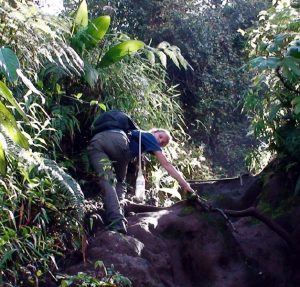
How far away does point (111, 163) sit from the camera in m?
5.86

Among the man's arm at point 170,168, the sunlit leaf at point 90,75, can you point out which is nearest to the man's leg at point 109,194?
the man's arm at point 170,168

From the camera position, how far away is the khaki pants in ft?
18.9

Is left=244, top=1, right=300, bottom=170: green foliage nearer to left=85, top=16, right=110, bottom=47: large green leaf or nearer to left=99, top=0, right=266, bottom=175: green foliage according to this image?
left=85, top=16, right=110, bottom=47: large green leaf

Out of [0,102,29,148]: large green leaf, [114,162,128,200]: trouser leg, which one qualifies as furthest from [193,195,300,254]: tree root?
[0,102,29,148]: large green leaf

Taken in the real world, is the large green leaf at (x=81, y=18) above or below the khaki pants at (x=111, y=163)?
above

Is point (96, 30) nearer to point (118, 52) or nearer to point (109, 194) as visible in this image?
point (118, 52)

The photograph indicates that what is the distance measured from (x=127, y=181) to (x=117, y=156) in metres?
0.99

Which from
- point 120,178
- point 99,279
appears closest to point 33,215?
point 99,279

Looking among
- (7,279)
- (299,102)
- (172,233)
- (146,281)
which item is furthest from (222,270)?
(7,279)

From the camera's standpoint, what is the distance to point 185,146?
9.52 m

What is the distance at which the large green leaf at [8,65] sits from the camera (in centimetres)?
418

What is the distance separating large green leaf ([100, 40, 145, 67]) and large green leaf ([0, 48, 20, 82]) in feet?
9.90

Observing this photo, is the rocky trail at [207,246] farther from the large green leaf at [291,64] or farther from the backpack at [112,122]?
the large green leaf at [291,64]

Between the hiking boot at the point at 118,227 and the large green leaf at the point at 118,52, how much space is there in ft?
8.02
